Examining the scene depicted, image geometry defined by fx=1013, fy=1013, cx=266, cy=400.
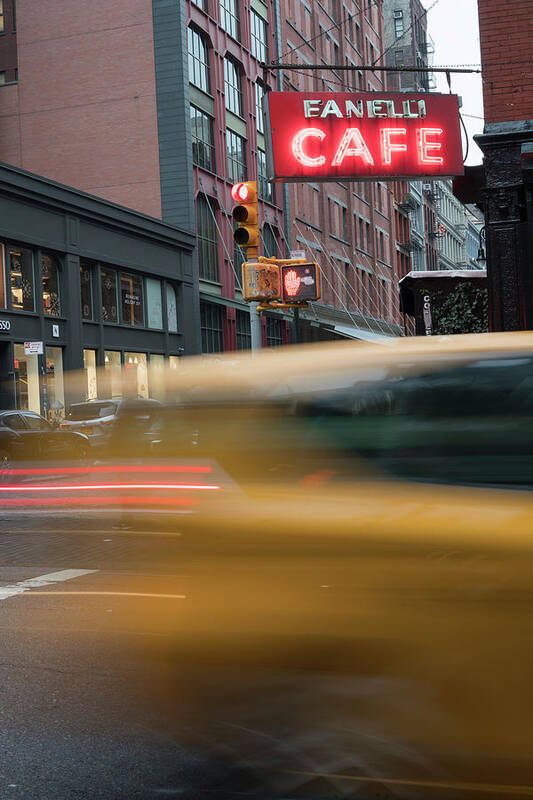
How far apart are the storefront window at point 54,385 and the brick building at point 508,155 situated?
17.3m

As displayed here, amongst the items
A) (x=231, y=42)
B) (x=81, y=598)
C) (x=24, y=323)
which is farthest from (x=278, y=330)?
(x=81, y=598)

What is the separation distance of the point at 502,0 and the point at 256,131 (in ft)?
96.9

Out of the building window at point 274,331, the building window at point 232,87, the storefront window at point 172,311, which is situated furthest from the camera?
the building window at point 274,331

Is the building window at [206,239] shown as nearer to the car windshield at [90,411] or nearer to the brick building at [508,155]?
the car windshield at [90,411]

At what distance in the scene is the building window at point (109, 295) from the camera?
3190cm

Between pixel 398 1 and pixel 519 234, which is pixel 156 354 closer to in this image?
pixel 519 234

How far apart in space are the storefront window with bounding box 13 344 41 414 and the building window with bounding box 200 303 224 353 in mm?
10647

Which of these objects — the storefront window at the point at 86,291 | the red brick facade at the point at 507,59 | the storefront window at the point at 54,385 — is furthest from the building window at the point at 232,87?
the red brick facade at the point at 507,59

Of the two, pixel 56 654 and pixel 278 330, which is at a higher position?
pixel 278 330

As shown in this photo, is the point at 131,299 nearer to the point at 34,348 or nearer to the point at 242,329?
the point at 242,329

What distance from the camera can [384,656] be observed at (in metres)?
3.99

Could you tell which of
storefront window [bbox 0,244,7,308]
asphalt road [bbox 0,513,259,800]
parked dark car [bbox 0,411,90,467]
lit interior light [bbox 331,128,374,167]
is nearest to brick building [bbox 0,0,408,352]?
storefront window [bbox 0,244,7,308]

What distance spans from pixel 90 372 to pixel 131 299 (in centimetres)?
401

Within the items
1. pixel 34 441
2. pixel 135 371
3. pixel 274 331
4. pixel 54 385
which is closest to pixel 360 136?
pixel 34 441
